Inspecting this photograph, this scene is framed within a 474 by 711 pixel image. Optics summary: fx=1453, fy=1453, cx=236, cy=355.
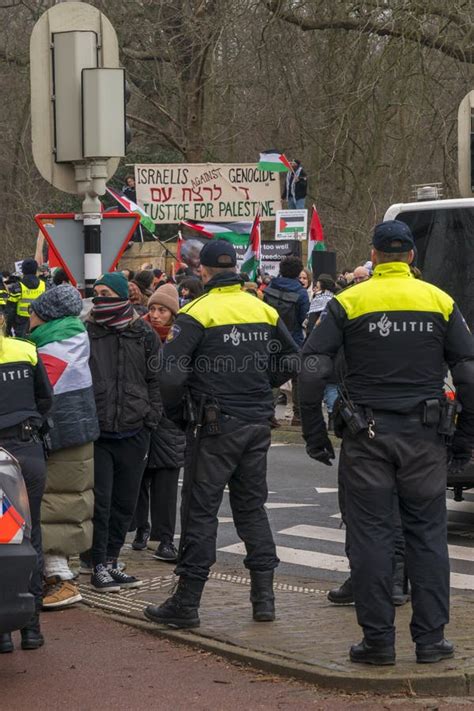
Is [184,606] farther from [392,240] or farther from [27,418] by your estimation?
[392,240]

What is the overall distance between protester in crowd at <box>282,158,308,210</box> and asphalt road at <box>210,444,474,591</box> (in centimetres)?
843

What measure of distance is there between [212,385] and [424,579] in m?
1.61

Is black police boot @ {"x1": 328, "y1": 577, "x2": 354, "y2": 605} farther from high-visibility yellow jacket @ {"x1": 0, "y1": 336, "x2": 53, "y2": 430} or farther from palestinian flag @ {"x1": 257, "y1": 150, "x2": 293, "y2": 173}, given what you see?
palestinian flag @ {"x1": 257, "y1": 150, "x2": 293, "y2": 173}

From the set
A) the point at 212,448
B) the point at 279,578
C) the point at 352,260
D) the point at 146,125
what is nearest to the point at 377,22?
the point at 146,125

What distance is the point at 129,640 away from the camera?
7.29m

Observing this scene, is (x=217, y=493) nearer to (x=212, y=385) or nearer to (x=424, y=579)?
(x=212, y=385)

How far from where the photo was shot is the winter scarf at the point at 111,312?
8.64 m

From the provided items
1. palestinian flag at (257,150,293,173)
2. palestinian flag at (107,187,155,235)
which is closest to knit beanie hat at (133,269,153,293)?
palestinian flag at (107,187,155,235)

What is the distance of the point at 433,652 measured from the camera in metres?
6.46

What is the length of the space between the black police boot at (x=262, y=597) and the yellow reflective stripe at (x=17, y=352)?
1.65 metres

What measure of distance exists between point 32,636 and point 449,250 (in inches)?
205

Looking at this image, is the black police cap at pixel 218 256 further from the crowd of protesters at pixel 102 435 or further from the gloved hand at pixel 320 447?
the gloved hand at pixel 320 447

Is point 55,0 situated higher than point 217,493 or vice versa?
point 55,0

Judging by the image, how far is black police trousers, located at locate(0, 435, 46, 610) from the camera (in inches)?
277
